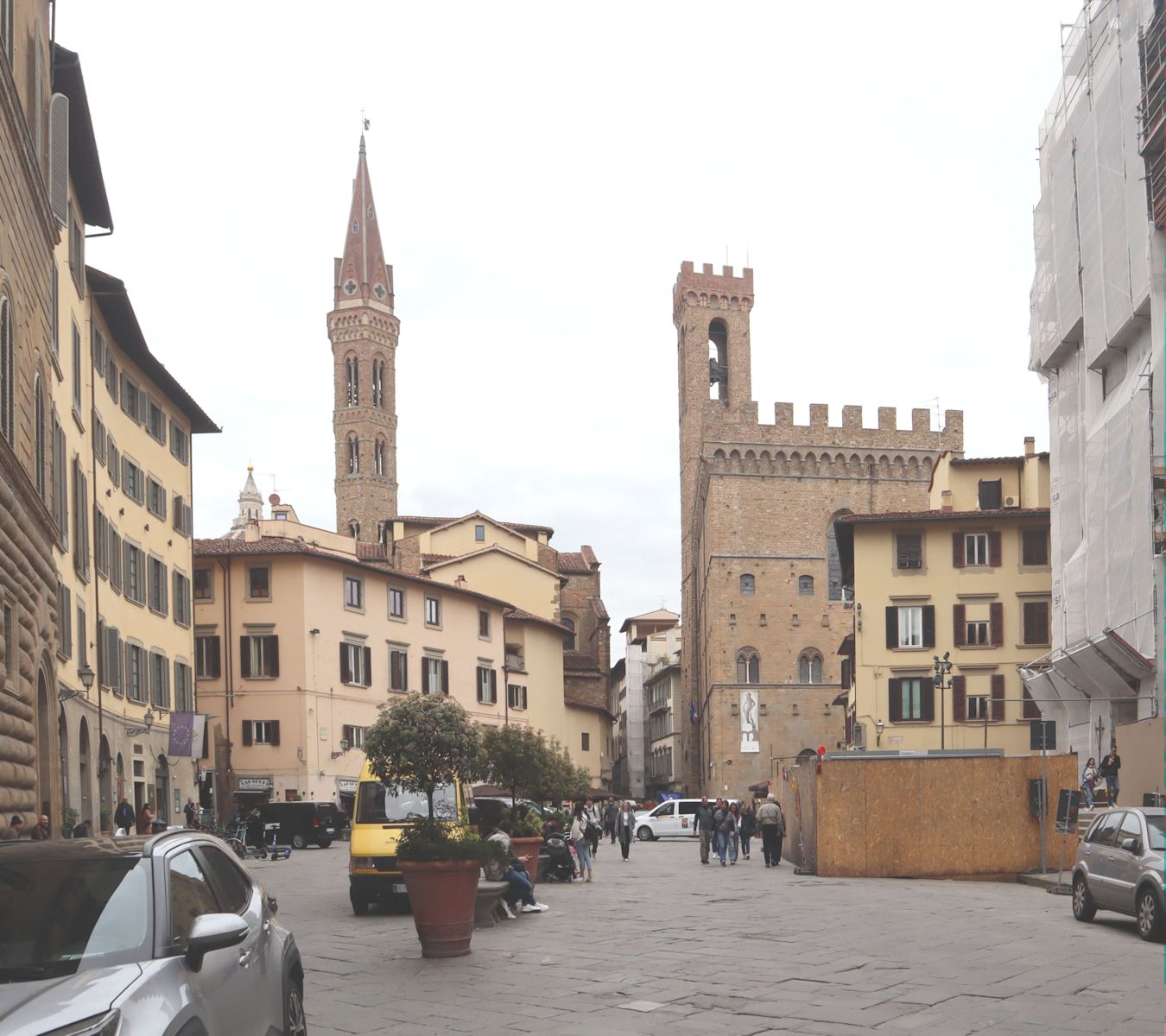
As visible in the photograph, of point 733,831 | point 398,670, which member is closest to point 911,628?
point 733,831

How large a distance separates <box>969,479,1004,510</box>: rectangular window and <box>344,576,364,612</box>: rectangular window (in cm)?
2307

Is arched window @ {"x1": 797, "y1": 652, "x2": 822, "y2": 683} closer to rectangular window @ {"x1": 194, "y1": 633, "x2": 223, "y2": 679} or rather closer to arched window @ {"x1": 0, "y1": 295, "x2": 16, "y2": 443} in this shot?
rectangular window @ {"x1": 194, "y1": 633, "x2": 223, "y2": 679}

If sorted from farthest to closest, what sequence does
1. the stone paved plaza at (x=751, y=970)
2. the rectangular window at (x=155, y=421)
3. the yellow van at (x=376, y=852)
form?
the rectangular window at (x=155, y=421) → the yellow van at (x=376, y=852) → the stone paved plaza at (x=751, y=970)

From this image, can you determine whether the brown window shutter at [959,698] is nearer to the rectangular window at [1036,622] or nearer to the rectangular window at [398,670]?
the rectangular window at [1036,622]

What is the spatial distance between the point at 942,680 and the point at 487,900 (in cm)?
2972

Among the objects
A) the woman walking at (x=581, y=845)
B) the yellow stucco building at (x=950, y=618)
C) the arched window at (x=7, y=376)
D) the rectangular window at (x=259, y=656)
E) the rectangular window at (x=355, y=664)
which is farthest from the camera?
the rectangular window at (x=355, y=664)

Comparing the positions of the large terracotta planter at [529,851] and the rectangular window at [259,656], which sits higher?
the rectangular window at [259,656]

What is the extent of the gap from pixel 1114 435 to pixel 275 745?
31582mm

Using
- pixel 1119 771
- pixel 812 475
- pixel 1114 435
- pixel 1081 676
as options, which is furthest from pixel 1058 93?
pixel 812 475

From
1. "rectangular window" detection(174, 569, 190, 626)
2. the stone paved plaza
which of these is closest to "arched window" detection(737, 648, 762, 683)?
"rectangular window" detection(174, 569, 190, 626)

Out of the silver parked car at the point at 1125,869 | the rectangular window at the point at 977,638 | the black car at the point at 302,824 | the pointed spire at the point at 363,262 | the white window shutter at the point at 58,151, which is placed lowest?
the black car at the point at 302,824

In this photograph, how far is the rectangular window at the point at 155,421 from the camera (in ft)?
125

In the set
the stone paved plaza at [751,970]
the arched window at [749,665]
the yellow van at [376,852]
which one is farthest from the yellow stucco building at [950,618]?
the yellow van at [376,852]

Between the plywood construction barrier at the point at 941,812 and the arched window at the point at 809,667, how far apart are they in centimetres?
4500
